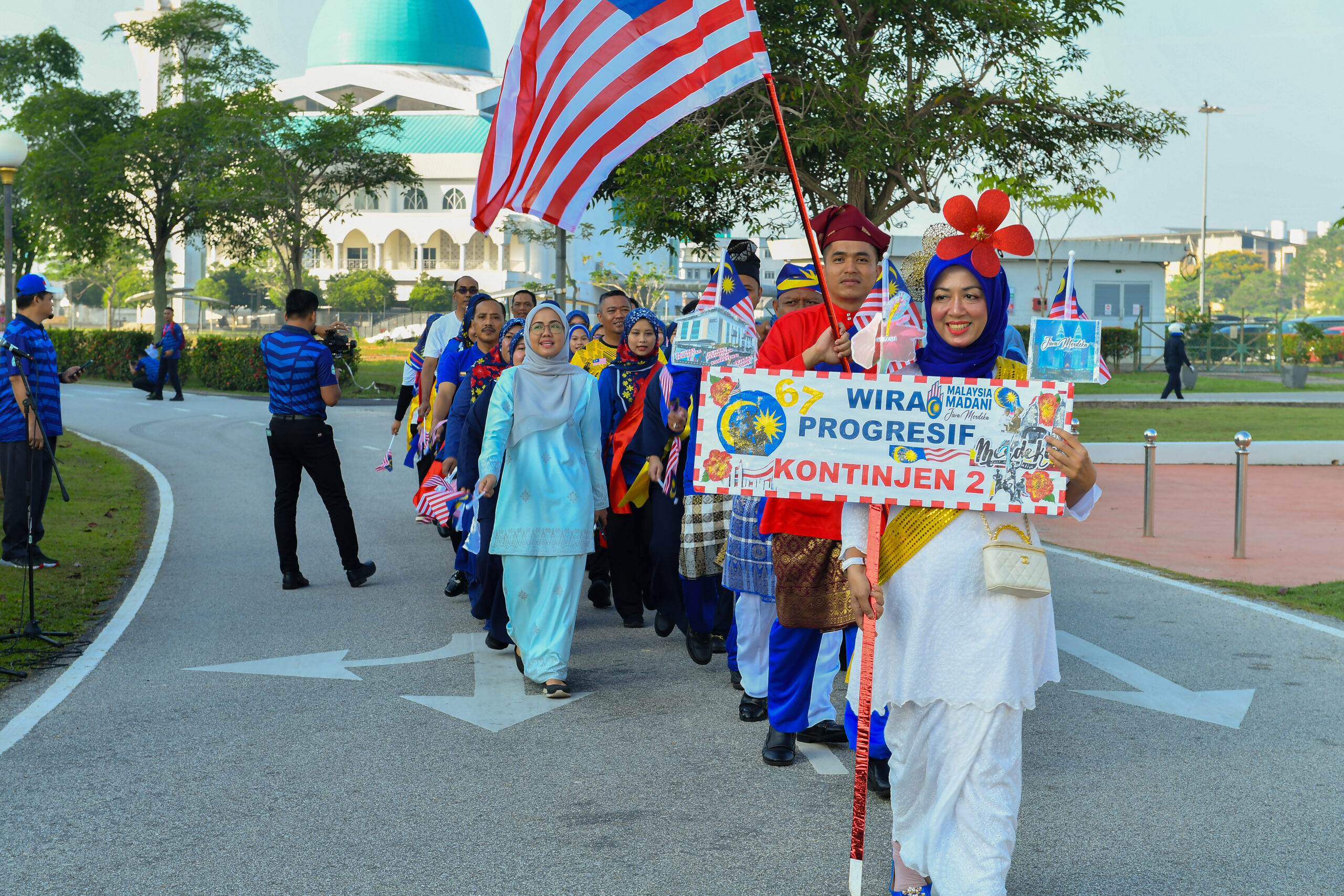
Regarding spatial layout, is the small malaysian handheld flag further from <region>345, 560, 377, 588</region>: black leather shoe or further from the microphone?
the microphone

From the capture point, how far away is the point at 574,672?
257 inches

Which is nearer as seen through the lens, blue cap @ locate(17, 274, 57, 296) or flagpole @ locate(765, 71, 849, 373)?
flagpole @ locate(765, 71, 849, 373)

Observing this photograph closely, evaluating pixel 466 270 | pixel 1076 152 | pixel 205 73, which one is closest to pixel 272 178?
pixel 205 73

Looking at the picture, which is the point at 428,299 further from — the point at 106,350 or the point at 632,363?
the point at 632,363

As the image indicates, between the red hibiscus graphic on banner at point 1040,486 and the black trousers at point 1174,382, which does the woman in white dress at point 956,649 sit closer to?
the red hibiscus graphic on banner at point 1040,486

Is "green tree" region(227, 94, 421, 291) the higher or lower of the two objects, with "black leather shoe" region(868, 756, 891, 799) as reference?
higher

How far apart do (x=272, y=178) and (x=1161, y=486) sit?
29.0 metres

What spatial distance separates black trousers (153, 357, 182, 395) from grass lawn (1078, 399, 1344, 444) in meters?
19.7

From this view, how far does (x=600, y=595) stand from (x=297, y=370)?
100.0 inches

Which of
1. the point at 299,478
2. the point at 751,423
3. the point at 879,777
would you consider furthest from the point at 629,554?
the point at 751,423

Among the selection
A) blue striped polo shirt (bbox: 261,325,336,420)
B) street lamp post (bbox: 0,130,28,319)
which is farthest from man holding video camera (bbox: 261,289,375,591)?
street lamp post (bbox: 0,130,28,319)

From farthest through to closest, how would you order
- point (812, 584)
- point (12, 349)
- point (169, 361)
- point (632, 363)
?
point (169, 361)
point (12, 349)
point (632, 363)
point (812, 584)

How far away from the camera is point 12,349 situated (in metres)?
8.23

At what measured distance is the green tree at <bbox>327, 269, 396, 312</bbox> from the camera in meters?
83.4
